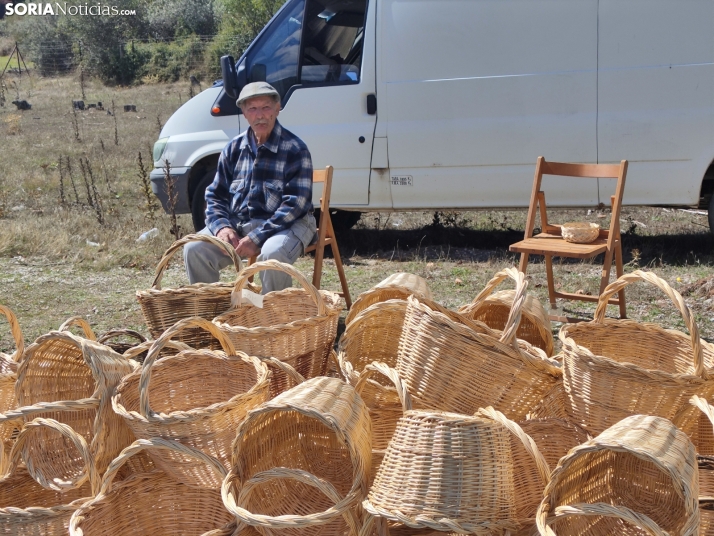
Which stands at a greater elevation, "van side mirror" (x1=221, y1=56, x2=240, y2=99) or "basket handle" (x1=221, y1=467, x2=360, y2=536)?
"van side mirror" (x1=221, y1=56, x2=240, y2=99)

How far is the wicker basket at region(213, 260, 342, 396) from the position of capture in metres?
2.95

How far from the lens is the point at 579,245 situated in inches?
172

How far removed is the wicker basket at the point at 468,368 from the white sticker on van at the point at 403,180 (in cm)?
391

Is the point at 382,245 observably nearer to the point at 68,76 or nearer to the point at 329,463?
the point at 329,463

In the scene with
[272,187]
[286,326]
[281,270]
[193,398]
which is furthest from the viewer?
[272,187]

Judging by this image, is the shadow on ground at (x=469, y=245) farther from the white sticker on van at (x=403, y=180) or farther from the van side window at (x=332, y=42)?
the van side window at (x=332, y=42)

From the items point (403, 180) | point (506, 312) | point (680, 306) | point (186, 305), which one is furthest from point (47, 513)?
point (403, 180)

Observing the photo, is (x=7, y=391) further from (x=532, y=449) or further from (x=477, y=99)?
(x=477, y=99)

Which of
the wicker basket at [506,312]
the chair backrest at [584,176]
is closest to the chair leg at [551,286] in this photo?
the chair backrest at [584,176]

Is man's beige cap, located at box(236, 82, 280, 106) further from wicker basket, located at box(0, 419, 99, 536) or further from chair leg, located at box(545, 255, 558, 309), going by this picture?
wicker basket, located at box(0, 419, 99, 536)

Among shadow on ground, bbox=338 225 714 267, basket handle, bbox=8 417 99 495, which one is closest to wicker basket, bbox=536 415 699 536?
basket handle, bbox=8 417 99 495

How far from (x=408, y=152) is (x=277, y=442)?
4.19 meters

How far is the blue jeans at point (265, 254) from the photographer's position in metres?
4.08

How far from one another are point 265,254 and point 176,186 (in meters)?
2.81
